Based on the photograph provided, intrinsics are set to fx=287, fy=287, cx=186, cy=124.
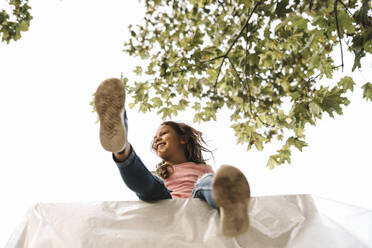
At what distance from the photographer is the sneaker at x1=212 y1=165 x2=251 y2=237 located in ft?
2.61

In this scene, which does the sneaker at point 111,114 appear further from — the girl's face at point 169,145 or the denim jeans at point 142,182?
the girl's face at point 169,145

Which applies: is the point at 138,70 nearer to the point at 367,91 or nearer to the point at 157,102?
the point at 157,102

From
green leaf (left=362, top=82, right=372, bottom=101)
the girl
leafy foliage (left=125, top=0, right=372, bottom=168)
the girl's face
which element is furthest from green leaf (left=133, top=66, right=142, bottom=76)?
green leaf (left=362, top=82, right=372, bottom=101)

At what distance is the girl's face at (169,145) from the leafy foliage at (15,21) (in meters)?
1.08

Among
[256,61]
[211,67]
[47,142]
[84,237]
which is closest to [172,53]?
[211,67]

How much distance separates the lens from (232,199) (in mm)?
803

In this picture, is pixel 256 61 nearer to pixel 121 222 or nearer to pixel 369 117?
pixel 369 117

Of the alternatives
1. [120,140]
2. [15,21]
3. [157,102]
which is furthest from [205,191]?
[15,21]

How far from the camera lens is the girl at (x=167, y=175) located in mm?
801

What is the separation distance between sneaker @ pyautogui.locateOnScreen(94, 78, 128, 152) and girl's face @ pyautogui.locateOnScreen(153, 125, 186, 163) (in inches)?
30.7

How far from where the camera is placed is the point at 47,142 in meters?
2.62

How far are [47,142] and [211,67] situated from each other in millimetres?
1646

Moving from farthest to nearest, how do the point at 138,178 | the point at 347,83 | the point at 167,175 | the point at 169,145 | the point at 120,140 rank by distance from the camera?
the point at 169,145, the point at 167,175, the point at 347,83, the point at 138,178, the point at 120,140

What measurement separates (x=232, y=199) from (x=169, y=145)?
3.40 ft
